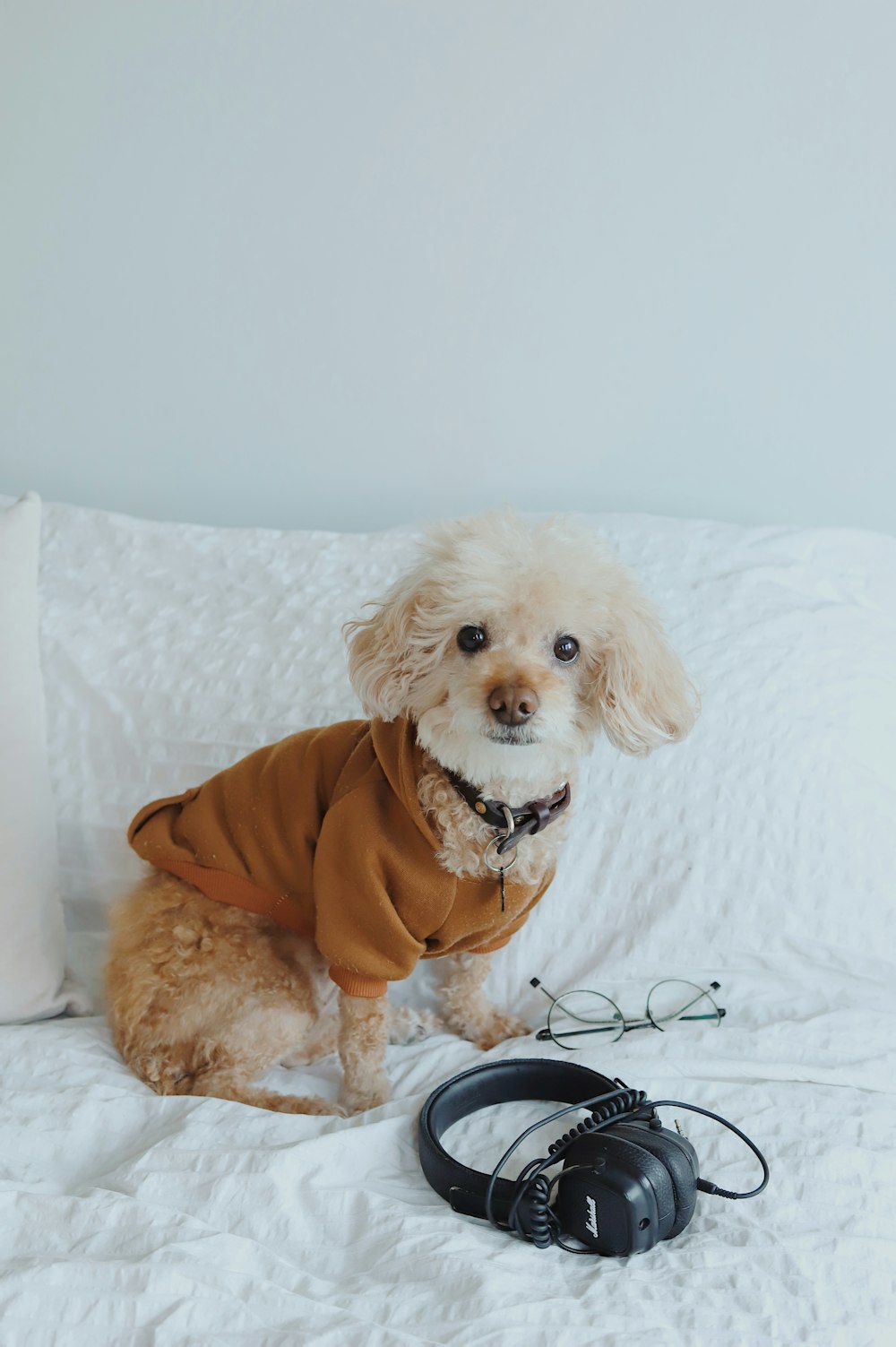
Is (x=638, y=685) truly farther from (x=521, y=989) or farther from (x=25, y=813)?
(x=25, y=813)

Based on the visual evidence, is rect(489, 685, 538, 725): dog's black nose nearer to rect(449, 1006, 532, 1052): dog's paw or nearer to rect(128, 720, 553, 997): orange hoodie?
rect(128, 720, 553, 997): orange hoodie

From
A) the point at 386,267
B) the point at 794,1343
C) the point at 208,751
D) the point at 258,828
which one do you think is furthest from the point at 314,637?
the point at 794,1343

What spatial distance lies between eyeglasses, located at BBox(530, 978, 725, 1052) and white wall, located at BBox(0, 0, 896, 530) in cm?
90

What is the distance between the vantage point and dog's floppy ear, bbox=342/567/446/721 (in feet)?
4.30

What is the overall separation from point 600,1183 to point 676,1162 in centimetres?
9

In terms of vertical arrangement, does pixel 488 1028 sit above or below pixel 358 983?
below

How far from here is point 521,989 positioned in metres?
1.59

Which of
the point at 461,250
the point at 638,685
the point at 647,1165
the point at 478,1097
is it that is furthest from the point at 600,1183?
the point at 461,250

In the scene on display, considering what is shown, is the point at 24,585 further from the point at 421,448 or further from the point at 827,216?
the point at 827,216

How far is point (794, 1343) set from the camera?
90 centimetres

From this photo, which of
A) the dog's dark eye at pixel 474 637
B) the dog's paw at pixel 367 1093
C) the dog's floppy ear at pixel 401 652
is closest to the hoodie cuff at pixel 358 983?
the dog's paw at pixel 367 1093

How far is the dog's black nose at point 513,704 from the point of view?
46.3 inches

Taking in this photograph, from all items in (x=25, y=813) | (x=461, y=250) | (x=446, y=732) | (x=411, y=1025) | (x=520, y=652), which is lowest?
(x=411, y=1025)

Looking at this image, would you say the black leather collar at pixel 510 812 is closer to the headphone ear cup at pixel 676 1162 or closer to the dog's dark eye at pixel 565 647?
the dog's dark eye at pixel 565 647
